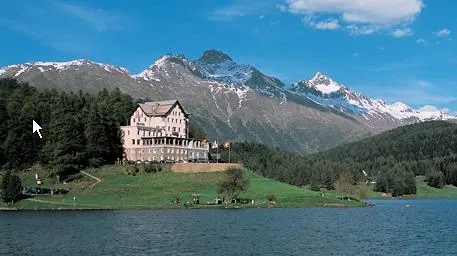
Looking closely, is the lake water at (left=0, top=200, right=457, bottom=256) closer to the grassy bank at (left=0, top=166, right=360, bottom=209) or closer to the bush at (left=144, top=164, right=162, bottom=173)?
the grassy bank at (left=0, top=166, right=360, bottom=209)

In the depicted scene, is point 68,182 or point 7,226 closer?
point 7,226

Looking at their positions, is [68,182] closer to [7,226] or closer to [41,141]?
[41,141]

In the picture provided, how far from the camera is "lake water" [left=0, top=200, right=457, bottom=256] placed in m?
69.8

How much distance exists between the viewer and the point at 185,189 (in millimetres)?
158000

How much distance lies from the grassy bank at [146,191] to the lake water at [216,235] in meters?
19.5

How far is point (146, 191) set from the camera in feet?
500

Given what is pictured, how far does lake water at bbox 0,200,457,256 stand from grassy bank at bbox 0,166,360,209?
19516mm

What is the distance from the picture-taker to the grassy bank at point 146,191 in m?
142

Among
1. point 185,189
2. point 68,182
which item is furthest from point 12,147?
point 185,189

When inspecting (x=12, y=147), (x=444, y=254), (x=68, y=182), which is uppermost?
(x=12, y=147)

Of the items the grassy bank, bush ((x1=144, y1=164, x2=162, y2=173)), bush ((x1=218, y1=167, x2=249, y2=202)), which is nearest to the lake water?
the grassy bank

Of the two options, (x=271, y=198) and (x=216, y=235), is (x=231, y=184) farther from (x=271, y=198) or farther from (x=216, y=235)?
(x=216, y=235)

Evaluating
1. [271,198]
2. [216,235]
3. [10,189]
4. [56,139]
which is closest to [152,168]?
[56,139]

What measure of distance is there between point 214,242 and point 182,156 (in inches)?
4785
